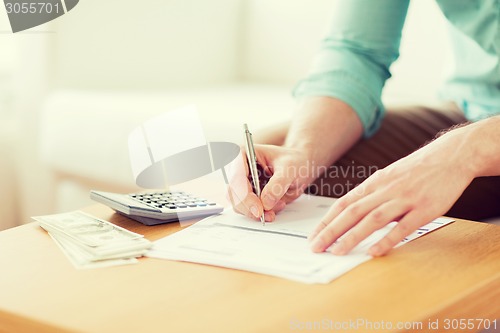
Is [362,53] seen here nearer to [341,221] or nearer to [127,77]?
[341,221]

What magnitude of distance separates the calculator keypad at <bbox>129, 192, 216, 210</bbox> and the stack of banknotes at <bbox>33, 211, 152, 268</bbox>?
0.25ft

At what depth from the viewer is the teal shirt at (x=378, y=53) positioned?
1.30 meters

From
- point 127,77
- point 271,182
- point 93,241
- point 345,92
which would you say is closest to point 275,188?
point 271,182

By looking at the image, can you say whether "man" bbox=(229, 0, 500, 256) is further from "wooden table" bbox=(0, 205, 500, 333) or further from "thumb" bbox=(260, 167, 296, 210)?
"wooden table" bbox=(0, 205, 500, 333)

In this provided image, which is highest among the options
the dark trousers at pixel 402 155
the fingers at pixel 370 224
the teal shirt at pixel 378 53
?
the teal shirt at pixel 378 53

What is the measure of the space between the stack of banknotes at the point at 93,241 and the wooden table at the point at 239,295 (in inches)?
0.6

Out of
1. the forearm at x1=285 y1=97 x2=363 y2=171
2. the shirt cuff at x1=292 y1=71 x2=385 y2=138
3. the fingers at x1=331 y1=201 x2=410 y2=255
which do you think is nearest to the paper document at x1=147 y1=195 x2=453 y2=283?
the fingers at x1=331 y1=201 x2=410 y2=255

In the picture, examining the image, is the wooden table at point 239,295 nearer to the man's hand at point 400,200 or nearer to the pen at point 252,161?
the man's hand at point 400,200

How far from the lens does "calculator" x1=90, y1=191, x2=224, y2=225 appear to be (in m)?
0.92

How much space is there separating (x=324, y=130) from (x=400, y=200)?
37 cm

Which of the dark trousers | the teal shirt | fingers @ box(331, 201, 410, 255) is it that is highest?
the teal shirt

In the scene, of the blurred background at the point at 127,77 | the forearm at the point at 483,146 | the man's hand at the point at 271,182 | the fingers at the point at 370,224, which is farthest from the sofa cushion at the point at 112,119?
the fingers at the point at 370,224

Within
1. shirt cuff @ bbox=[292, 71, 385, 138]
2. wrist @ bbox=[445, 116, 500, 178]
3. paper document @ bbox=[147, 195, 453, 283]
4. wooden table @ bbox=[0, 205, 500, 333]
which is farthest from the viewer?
shirt cuff @ bbox=[292, 71, 385, 138]

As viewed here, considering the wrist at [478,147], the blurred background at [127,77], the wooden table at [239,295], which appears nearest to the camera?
the wooden table at [239,295]
